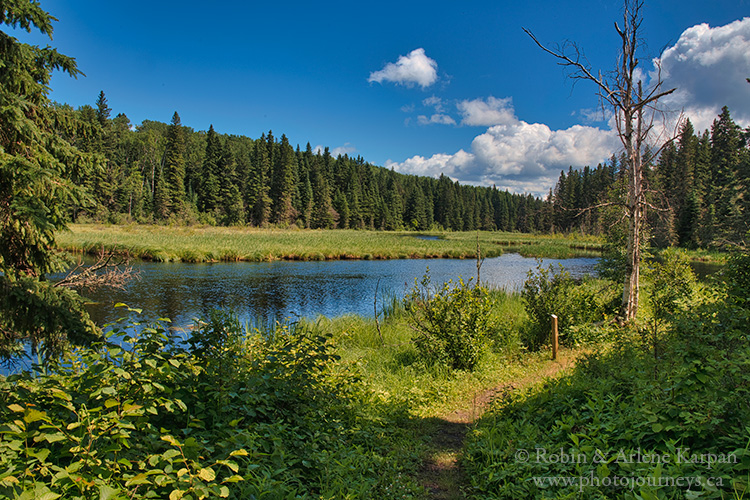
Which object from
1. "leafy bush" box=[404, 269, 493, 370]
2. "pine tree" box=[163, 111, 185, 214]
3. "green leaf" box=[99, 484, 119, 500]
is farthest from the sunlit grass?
"pine tree" box=[163, 111, 185, 214]

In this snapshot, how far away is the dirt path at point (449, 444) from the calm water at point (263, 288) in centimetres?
451

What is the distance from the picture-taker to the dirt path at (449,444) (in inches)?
144

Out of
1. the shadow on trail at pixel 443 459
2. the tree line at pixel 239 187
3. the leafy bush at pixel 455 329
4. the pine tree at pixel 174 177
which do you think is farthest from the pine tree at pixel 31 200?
the pine tree at pixel 174 177

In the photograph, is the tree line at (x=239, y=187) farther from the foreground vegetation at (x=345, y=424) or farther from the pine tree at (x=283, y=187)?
the foreground vegetation at (x=345, y=424)

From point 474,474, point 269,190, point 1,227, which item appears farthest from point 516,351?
point 269,190

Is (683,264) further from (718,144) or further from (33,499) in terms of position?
(718,144)

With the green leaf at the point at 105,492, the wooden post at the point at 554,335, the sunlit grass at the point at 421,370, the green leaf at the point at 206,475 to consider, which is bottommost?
the sunlit grass at the point at 421,370

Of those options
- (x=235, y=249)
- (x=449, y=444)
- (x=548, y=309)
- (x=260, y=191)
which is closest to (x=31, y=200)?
(x=449, y=444)

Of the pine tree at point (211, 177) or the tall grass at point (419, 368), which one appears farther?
the pine tree at point (211, 177)

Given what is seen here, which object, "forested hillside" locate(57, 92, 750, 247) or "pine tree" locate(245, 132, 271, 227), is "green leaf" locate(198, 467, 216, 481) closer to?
"forested hillside" locate(57, 92, 750, 247)

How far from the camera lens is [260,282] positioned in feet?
66.1

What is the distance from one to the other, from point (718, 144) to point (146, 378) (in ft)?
231

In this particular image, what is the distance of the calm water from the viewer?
1402cm

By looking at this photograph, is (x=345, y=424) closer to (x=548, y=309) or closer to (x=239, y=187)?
(x=548, y=309)
